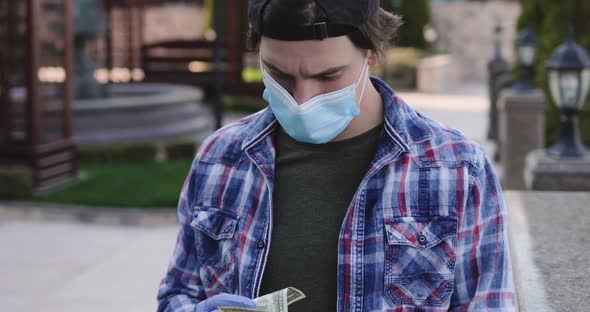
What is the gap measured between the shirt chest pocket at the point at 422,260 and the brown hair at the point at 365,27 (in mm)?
461

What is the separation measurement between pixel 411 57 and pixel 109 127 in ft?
52.5

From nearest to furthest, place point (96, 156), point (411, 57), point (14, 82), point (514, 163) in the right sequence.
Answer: point (514, 163) < point (14, 82) < point (96, 156) < point (411, 57)

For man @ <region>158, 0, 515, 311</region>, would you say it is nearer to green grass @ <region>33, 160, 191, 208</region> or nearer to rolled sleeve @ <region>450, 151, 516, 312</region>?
rolled sleeve @ <region>450, 151, 516, 312</region>

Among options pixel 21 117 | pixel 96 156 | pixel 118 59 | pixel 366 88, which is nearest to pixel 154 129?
pixel 96 156

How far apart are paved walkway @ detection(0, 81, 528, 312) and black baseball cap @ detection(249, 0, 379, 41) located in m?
5.03

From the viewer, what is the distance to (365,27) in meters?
2.31

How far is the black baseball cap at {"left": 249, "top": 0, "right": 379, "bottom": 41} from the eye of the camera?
221 cm

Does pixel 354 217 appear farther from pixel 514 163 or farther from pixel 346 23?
pixel 514 163

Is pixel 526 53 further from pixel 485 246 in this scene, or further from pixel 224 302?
pixel 224 302

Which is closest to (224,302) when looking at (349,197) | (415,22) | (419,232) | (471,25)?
(349,197)

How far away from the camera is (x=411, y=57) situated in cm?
2873

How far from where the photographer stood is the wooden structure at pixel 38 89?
10.9 metres

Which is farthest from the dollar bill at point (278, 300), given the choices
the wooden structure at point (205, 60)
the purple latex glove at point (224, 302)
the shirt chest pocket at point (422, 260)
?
the wooden structure at point (205, 60)

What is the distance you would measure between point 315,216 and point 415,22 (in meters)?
31.0
